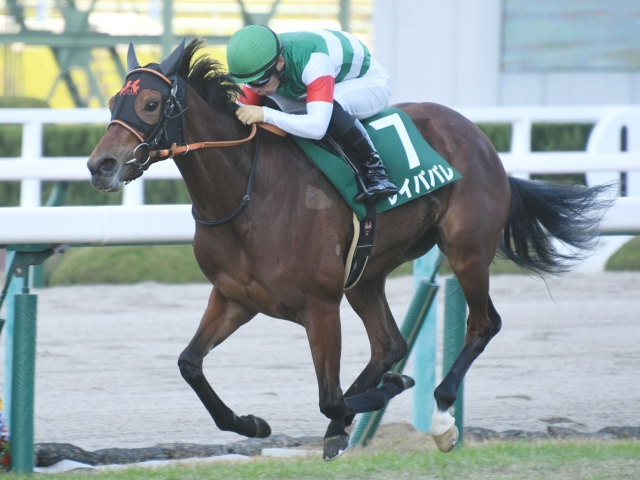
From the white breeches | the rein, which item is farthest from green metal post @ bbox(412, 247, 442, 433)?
the rein

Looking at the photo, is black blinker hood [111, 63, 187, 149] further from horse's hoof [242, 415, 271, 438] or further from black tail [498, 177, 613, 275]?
black tail [498, 177, 613, 275]

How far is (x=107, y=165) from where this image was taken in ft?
9.83

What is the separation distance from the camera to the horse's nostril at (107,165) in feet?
9.78

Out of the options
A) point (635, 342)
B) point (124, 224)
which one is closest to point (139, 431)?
point (124, 224)

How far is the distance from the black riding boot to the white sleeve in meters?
0.16

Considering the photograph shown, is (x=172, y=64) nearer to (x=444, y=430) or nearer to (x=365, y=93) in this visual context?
(x=365, y=93)

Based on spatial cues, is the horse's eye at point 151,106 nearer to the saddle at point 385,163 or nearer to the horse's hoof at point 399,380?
the saddle at point 385,163

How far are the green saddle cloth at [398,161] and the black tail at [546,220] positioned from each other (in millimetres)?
538

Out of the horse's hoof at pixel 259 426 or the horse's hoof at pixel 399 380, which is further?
the horse's hoof at pixel 399 380

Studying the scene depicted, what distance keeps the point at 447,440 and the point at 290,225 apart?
1045 millimetres

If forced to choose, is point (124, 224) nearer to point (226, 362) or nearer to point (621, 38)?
point (226, 362)

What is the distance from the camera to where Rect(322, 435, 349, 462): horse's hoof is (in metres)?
3.48

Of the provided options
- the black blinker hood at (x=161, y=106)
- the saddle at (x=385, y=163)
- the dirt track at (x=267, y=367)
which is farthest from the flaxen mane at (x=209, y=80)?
the dirt track at (x=267, y=367)

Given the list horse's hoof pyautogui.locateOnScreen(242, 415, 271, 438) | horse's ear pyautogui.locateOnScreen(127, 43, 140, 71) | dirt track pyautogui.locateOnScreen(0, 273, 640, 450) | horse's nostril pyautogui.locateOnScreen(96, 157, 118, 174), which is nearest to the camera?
horse's nostril pyautogui.locateOnScreen(96, 157, 118, 174)
